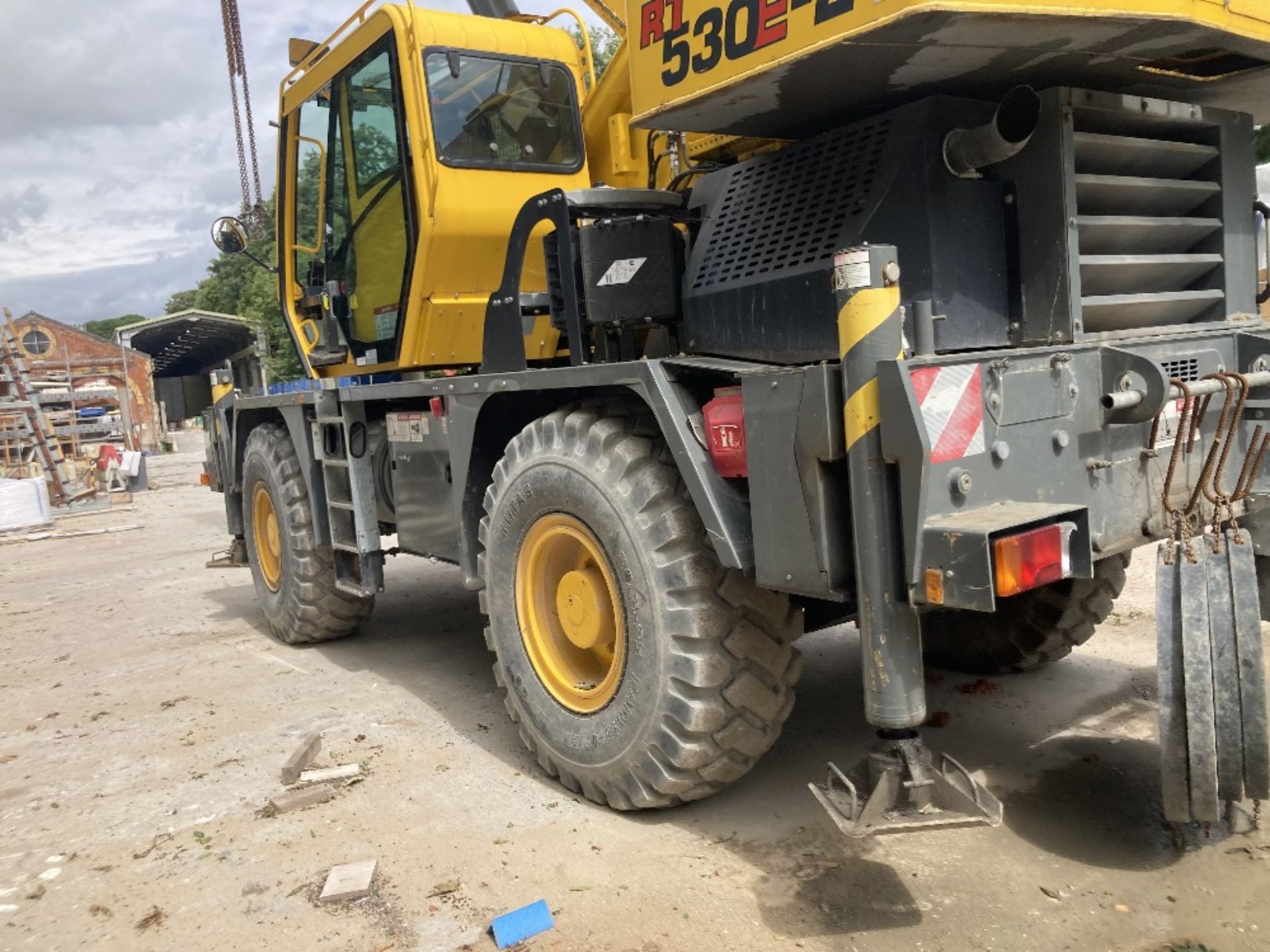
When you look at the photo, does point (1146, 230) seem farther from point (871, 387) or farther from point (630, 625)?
point (630, 625)

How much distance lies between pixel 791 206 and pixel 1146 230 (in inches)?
44.7

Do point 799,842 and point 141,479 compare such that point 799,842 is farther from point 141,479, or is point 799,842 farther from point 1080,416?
point 141,479

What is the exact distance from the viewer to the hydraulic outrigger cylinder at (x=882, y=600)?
2.59 metres

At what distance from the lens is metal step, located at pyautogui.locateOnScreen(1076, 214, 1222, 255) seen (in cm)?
318

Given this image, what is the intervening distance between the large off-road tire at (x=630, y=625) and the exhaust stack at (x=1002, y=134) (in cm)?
128

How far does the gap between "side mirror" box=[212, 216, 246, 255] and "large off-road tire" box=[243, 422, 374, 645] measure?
1129 millimetres

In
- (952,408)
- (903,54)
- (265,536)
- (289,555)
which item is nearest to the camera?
(952,408)

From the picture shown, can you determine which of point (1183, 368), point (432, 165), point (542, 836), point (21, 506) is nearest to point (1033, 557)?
point (1183, 368)

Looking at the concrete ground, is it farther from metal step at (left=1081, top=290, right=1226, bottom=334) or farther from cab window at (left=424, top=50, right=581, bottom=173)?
cab window at (left=424, top=50, right=581, bottom=173)

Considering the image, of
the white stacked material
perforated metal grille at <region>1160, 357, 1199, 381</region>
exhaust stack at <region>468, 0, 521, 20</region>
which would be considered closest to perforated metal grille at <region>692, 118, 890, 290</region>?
perforated metal grille at <region>1160, 357, 1199, 381</region>

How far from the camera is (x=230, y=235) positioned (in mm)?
5980

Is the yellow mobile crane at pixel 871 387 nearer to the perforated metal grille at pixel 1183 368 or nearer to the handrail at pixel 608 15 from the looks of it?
the perforated metal grille at pixel 1183 368

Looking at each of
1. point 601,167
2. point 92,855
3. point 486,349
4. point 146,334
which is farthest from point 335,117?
point 146,334

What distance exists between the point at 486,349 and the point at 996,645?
2640 millimetres
